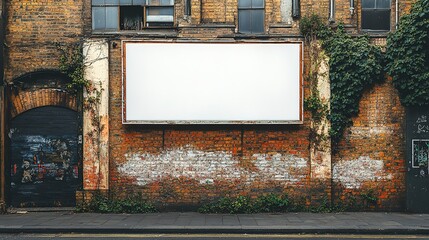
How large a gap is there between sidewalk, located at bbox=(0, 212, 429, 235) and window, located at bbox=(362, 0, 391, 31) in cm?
516

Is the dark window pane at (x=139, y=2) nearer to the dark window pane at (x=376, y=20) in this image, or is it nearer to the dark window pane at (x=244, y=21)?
the dark window pane at (x=244, y=21)

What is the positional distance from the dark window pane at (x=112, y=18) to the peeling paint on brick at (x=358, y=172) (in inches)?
286

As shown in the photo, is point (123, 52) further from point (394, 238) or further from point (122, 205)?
point (394, 238)

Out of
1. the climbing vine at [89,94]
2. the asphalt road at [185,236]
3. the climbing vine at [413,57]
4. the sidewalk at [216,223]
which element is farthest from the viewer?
the climbing vine at [89,94]

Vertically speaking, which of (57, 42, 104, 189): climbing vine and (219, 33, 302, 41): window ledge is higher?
(219, 33, 302, 41): window ledge

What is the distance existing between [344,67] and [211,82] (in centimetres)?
360

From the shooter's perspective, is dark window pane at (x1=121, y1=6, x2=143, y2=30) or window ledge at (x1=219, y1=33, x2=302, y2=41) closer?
window ledge at (x1=219, y1=33, x2=302, y2=41)

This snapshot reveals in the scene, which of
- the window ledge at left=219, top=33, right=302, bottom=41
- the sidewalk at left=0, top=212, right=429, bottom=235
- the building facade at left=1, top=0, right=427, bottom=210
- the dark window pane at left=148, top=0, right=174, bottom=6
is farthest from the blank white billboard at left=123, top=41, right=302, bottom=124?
the sidewalk at left=0, top=212, right=429, bottom=235

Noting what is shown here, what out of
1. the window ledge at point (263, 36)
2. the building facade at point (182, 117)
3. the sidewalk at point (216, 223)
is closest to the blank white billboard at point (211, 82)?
the building facade at point (182, 117)

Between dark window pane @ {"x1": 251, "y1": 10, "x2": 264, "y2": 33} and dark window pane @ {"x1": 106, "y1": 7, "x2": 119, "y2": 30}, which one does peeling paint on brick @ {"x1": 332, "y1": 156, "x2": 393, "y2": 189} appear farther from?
dark window pane @ {"x1": 106, "y1": 7, "x2": 119, "y2": 30}

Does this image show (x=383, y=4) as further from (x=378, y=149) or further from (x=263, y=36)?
(x=378, y=149)

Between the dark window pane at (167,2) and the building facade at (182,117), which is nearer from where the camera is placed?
the building facade at (182,117)

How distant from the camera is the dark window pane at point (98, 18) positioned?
487 inches

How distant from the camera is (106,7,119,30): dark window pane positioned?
40.7ft
